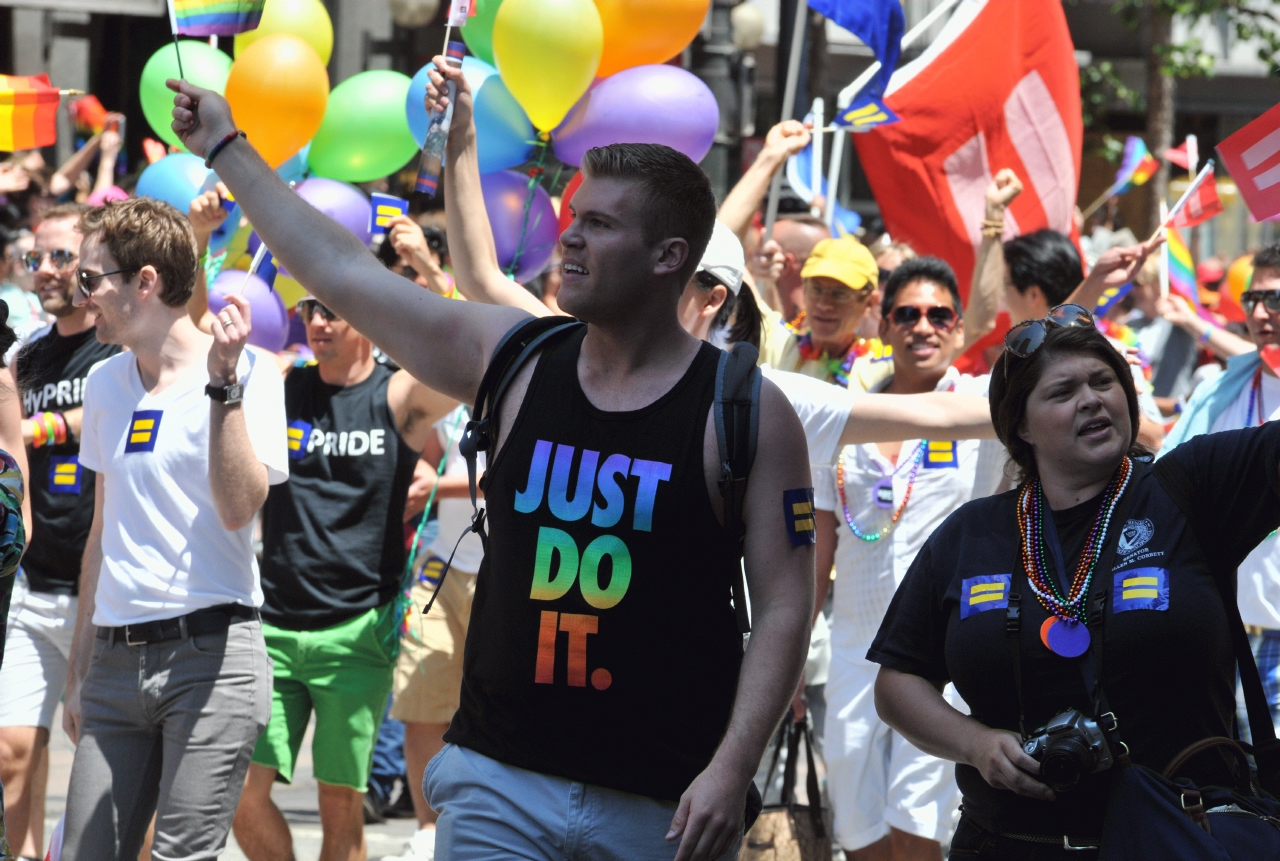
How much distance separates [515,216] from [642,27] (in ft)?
2.45

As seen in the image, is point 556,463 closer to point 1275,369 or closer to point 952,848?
point 952,848

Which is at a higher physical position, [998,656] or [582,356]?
[582,356]

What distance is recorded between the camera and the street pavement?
243 inches

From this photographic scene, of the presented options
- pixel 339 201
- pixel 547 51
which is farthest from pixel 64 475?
pixel 547 51

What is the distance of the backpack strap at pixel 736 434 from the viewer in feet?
8.66

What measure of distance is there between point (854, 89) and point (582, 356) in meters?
3.90

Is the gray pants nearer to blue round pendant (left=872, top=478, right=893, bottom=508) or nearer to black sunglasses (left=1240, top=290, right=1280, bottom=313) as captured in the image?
blue round pendant (left=872, top=478, right=893, bottom=508)

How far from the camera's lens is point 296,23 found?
19.4 ft

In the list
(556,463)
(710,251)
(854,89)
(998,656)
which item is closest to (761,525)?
(556,463)

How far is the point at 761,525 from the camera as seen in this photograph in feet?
8.71

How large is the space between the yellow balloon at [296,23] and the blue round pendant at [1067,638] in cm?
395

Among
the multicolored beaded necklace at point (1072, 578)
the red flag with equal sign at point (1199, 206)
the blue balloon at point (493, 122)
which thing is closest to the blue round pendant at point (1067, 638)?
the multicolored beaded necklace at point (1072, 578)

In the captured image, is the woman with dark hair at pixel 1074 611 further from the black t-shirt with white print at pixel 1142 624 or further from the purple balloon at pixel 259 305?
the purple balloon at pixel 259 305

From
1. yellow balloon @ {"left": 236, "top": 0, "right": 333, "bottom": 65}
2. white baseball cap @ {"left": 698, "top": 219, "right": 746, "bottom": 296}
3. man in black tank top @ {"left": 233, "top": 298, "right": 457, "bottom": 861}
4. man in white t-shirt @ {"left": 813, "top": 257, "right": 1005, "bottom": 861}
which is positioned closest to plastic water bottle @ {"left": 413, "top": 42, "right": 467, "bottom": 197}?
white baseball cap @ {"left": 698, "top": 219, "right": 746, "bottom": 296}
